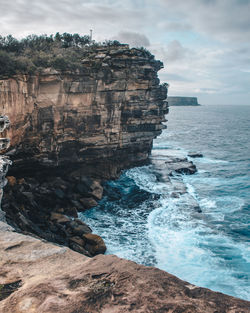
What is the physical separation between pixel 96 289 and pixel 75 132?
76.4 ft

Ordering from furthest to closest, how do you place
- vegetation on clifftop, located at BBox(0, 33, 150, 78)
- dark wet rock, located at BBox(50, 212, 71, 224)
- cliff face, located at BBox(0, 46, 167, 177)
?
cliff face, located at BBox(0, 46, 167, 177) < vegetation on clifftop, located at BBox(0, 33, 150, 78) < dark wet rock, located at BBox(50, 212, 71, 224)

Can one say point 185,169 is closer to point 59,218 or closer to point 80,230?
point 59,218

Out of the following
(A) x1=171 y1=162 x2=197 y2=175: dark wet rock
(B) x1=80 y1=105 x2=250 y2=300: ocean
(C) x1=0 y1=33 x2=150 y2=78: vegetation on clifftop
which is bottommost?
(B) x1=80 y1=105 x2=250 y2=300: ocean

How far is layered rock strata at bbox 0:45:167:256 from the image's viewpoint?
68.3 ft

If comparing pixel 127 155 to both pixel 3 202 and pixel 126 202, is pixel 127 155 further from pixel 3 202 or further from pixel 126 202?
pixel 3 202

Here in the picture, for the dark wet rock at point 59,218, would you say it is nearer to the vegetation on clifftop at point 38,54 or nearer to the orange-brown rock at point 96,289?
the vegetation on clifftop at point 38,54

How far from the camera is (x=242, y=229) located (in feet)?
68.6

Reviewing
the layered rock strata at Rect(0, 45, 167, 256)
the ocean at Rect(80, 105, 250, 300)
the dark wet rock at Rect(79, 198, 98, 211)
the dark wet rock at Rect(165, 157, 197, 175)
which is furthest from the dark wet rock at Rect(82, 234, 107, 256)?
the dark wet rock at Rect(165, 157, 197, 175)

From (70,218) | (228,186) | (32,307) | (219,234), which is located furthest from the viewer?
(228,186)

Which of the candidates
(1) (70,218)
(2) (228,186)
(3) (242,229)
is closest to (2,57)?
(1) (70,218)

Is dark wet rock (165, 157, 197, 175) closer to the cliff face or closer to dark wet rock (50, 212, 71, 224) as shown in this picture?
the cliff face

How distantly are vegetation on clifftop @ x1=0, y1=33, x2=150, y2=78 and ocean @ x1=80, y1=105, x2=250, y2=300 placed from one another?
1288 centimetres

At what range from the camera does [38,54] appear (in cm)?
2498

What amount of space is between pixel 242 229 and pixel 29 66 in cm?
2137
